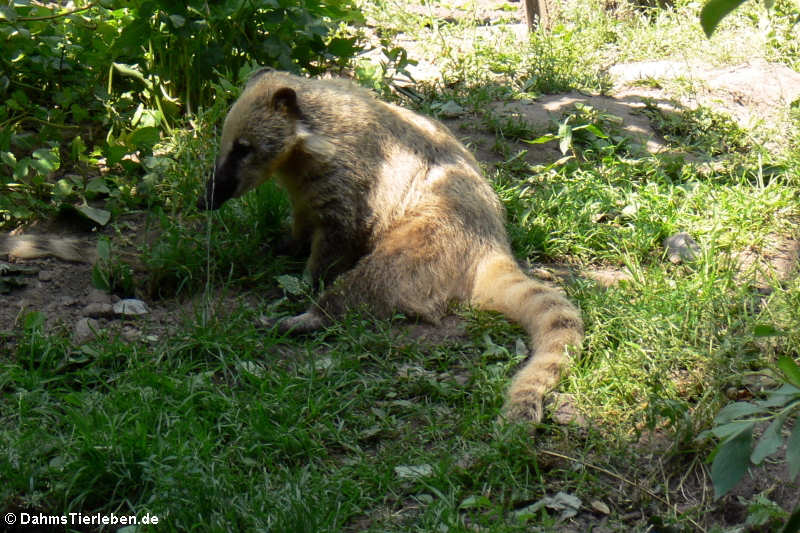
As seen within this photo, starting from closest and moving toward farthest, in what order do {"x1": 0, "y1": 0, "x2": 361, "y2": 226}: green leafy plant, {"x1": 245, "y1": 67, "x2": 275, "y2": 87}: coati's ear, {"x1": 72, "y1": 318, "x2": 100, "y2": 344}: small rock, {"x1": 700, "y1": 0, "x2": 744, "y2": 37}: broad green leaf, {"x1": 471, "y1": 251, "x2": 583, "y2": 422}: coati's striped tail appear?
{"x1": 700, "y1": 0, "x2": 744, "y2": 37}: broad green leaf < {"x1": 471, "y1": 251, "x2": 583, "y2": 422}: coati's striped tail < {"x1": 72, "y1": 318, "x2": 100, "y2": 344}: small rock < {"x1": 245, "y1": 67, "x2": 275, "y2": 87}: coati's ear < {"x1": 0, "y1": 0, "x2": 361, "y2": 226}: green leafy plant

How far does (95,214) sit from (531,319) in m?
2.82

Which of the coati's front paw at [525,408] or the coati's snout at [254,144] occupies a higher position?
the coati's snout at [254,144]

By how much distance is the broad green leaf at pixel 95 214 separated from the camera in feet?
16.4

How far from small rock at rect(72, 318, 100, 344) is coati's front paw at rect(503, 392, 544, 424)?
210 cm

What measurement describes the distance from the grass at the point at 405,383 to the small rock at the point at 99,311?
1.00 feet

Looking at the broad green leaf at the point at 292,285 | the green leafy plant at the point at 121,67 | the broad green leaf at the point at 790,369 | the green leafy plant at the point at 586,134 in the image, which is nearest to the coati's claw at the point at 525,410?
the broad green leaf at the point at 292,285

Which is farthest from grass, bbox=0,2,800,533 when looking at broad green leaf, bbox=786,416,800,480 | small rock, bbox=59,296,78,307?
broad green leaf, bbox=786,416,800,480

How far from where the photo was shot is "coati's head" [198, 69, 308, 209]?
14.9ft

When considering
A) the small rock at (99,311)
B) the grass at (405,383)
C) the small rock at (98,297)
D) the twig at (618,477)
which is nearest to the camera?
the twig at (618,477)

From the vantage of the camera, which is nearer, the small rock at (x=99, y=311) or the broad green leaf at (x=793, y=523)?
the broad green leaf at (x=793, y=523)

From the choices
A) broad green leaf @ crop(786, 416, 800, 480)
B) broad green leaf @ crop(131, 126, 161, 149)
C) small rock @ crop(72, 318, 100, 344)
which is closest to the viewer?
broad green leaf @ crop(786, 416, 800, 480)

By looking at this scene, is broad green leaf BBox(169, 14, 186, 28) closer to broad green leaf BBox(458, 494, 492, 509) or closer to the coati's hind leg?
the coati's hind leg

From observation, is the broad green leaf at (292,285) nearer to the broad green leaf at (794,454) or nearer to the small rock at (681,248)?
the small rock at (681,248)

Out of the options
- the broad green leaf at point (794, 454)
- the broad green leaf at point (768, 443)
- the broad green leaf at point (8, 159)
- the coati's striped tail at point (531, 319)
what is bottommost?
the coati's striped tail at point (531, 319)
